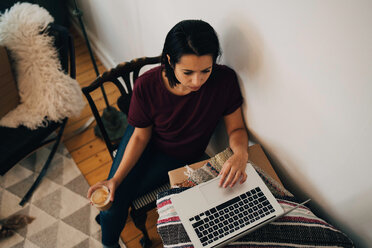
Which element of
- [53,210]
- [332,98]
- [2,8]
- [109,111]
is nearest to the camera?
[332,98]

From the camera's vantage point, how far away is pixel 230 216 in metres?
0.79

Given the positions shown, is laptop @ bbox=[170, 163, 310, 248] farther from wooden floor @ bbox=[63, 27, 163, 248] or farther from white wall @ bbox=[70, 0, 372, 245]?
wooden floor @ bbox=[63, 27, 163, 248]

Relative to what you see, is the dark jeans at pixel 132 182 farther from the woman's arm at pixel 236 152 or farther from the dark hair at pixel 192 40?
the dark hair at pixel 192 40

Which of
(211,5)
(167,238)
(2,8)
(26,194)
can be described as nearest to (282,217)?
(167,238)

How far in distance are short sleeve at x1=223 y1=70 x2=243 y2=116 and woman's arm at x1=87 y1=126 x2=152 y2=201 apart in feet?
1.30

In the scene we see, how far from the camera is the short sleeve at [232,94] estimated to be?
1.00 metres

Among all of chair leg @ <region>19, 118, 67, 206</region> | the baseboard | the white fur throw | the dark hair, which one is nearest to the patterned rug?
chair leg @ <region>19, 118, 67, 206</region>

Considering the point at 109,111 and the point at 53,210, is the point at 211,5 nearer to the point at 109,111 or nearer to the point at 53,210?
the point at 109,111

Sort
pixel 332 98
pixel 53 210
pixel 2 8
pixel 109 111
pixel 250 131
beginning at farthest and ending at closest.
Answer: pixel 2 8 < pixel 109 111 < pixel 53 210 < pixel 250 131 < pixel 332 98

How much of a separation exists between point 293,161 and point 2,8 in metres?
2.55

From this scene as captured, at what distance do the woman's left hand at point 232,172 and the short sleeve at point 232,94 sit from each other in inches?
9.6

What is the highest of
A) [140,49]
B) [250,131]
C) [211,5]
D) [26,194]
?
[211,5]

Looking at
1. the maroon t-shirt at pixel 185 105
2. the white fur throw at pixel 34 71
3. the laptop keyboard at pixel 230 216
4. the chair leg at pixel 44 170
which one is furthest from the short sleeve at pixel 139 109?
the chair leg at pixel 44 170

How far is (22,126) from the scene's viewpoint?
1.54 metres
